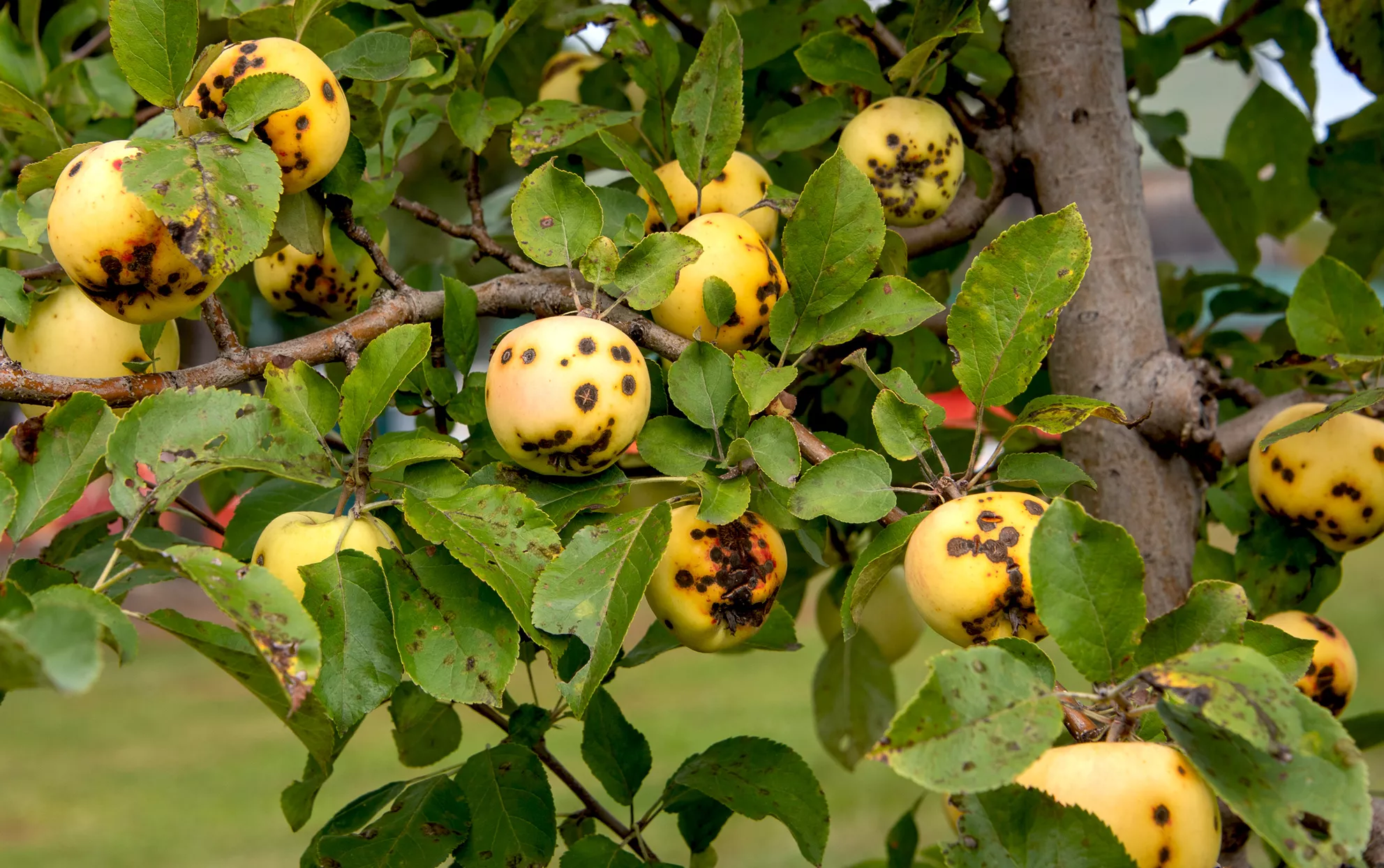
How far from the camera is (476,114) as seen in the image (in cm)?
85

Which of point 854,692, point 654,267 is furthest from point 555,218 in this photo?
point 854,692

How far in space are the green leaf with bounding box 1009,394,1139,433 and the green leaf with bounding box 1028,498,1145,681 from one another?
0.37 feet

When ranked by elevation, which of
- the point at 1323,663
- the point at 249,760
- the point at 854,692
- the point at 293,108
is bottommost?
the point at 249,760

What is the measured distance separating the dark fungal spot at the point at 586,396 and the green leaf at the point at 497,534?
0.20 feet

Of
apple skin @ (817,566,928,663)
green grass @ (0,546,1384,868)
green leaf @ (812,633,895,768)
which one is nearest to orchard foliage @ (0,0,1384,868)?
apple skin @ (817,566,928,663)

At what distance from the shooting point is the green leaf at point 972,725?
1.50ft

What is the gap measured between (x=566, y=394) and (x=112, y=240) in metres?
0.25

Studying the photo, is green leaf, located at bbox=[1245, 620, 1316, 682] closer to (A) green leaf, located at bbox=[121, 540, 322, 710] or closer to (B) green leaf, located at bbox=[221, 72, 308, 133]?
(A) green leaf, located at bbox=[121, 540, 322, 710]

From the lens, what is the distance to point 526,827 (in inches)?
31.3

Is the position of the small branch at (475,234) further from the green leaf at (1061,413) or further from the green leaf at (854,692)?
the green leaf at (854,692)

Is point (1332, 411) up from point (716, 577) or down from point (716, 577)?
up

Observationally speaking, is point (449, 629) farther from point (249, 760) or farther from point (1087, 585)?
point (249, 760)

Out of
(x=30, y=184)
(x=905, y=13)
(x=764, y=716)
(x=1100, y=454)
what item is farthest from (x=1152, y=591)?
(x=764, y=716)

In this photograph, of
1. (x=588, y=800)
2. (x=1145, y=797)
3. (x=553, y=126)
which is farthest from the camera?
(x=588, y=800)
